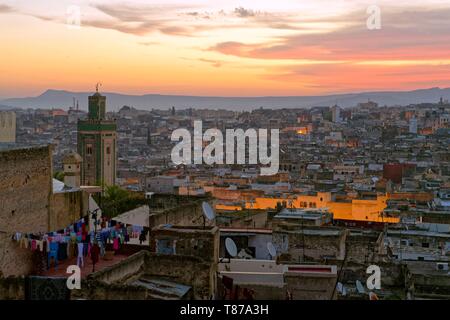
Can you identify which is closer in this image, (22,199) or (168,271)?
(168,271)

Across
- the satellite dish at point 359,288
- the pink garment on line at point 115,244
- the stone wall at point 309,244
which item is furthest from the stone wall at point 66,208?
the satellite dish at point 359,288

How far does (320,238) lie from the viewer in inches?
524

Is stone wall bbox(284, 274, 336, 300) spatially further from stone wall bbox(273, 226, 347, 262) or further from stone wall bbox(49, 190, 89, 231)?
stone wall bbox(49, 190, 89, 231)

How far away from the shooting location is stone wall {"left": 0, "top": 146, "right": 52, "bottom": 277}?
10352mm

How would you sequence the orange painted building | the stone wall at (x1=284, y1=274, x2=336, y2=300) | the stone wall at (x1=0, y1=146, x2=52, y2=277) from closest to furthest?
the stone wall at (x1=284, y1=274, x2=336, y2=300) < the stone wall at (x1=0, y1=146, x2=52, y2=277) < the orange painted building

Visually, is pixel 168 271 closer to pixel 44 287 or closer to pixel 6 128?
pixel 44 287

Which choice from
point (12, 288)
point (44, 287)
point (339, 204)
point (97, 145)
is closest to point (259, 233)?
point (44, 287)

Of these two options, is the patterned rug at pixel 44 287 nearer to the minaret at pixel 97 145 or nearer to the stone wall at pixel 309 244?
the stone wall at pixel 309 244

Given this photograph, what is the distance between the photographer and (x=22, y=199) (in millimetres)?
11055

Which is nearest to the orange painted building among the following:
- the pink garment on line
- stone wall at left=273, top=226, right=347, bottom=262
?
stone wall at left=273, top=226, right=347, bottom=262

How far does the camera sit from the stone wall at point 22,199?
10.4m

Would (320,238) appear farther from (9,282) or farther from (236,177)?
(236,177)

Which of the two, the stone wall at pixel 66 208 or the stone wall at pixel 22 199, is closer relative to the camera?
the stone wall at pixel 22 199
